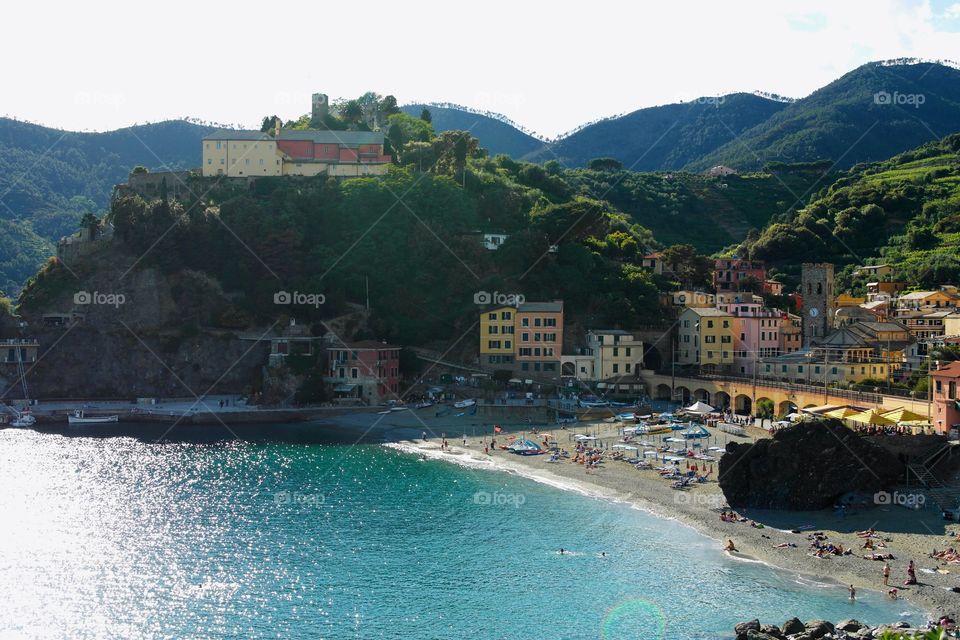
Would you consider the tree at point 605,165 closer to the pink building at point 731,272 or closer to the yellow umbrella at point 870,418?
the pink building at point 731,272

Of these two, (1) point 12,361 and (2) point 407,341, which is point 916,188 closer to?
(2) point 407,341

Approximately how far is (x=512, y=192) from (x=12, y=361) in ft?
162

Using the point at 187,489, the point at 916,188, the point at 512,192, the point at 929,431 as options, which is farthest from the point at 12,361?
the point at 916,188

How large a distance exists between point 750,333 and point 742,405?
11.3 m

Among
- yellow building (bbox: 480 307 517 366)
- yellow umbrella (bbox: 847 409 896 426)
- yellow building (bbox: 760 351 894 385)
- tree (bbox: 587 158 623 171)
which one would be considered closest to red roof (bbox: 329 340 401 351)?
yellow building (bbox: 480 307 517 366)

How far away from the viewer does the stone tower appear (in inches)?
2790

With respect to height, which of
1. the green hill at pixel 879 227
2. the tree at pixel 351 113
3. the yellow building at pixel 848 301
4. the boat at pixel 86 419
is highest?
the tree at pixel 351 113

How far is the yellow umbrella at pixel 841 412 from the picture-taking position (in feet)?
145

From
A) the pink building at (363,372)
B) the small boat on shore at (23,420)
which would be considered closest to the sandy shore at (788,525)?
the pink building at (363,372)

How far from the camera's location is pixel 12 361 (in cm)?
7538

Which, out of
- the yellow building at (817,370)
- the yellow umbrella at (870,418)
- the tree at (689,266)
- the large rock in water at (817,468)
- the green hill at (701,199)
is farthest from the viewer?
the green hill at (701,199)

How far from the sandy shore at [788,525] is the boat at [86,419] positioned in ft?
95.4

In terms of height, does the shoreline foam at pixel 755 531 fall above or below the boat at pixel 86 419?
above

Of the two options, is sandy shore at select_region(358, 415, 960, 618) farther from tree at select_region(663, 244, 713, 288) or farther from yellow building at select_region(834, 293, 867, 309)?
tree at select_region(663, 244, 713, 288)
